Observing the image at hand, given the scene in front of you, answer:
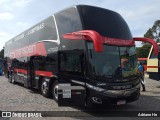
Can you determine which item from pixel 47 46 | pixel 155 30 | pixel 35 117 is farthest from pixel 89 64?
pixel 155 30

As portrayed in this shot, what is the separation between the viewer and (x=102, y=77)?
904 cm

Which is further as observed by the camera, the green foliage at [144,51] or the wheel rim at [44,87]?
the green foliage at [144,51]

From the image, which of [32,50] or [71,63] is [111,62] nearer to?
[71,63]

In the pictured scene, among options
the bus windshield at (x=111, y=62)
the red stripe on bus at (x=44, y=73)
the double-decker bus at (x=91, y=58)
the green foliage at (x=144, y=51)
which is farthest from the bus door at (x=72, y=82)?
the green foliage at (x=144, y=51)

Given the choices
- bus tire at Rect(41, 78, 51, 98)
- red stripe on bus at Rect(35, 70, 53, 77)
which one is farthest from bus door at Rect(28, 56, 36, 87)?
bus tire at Rect(41, 78, 51, 98)

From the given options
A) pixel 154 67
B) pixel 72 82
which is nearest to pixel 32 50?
pixel 72 82

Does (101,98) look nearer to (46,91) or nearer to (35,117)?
(35,117)

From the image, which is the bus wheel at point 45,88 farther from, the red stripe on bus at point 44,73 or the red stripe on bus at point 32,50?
the red stripe on bus at point 32,50

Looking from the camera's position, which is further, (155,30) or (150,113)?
(155,30)

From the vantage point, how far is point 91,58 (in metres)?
9.12

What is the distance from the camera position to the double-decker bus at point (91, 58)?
902 cm

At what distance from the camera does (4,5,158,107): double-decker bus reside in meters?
9.02

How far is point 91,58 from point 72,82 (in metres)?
1.19

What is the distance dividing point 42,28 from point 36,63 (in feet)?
6.33
